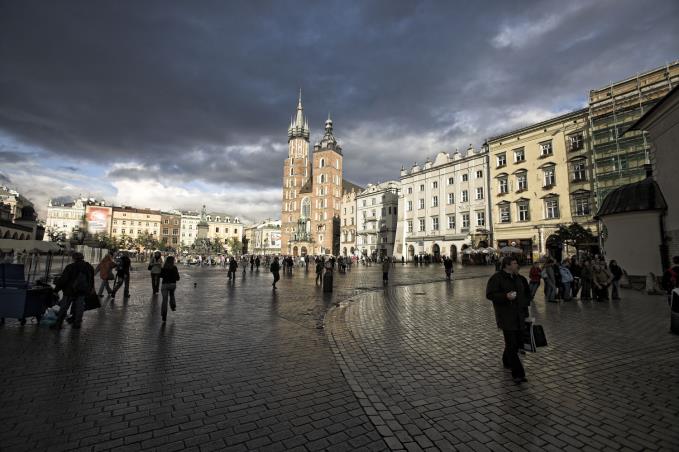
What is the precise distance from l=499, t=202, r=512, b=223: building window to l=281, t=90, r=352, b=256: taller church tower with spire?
5034 cm

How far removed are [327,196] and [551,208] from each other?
61.3 m

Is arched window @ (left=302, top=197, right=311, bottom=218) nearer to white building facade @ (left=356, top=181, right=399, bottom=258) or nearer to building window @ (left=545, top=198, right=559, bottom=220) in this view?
white building facade @ (left=356, top=181, right=399, bottom=258)

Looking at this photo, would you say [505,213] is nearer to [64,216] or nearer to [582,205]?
[582,205]

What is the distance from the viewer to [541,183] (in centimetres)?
3800

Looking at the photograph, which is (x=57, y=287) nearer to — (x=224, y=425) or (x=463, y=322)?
(x=224, y=425)

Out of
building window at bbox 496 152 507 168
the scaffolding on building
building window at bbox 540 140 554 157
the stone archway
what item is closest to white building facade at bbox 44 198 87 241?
the stone archway

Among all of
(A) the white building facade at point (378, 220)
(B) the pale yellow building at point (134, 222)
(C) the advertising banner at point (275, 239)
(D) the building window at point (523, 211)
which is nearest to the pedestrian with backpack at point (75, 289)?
(D) the building window at point (523, 211)

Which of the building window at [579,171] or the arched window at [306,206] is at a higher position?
the arched window at [306,206]

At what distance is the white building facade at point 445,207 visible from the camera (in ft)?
148

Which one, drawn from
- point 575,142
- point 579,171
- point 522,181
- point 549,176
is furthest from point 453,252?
point 575,142

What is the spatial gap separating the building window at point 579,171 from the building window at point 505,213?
775cm

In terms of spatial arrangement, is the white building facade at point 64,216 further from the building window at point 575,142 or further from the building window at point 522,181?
the building window at point 575,142

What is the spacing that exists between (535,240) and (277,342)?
38.9 metres

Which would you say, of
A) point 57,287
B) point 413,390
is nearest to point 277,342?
point 413,390
